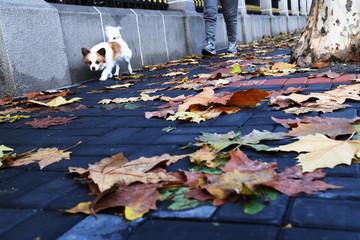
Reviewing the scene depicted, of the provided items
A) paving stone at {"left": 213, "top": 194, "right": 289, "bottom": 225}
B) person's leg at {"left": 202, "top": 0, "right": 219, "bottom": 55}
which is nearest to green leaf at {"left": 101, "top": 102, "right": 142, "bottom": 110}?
paving stone at {"left": 213, "top": 194, "right": 289, "bottom": 225}

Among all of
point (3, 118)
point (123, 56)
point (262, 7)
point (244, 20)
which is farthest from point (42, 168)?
point (262, 7)

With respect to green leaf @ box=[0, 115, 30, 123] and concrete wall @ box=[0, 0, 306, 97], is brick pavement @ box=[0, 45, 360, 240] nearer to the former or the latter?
green leaf @ box=[0, 115, 30, 123]

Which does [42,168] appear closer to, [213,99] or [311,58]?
[213,99]

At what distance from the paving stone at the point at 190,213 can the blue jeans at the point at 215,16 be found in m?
6.72

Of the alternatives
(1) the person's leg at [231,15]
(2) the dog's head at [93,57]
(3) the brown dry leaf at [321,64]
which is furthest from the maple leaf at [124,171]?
(1) the person's leg at [231,15]

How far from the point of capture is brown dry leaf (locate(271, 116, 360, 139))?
1747 millimetres

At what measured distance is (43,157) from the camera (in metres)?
1.94

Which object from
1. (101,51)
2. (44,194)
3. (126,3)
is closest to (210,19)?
(126,3)

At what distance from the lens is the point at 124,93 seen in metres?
4.03

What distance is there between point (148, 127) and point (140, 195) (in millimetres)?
1151

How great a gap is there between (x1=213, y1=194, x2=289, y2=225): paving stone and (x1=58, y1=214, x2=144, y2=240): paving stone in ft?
0.83

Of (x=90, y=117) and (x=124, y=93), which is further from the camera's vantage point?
(x=124, y=93)

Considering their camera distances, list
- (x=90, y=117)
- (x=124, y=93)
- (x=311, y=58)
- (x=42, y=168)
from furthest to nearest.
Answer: (x=311, y=58), (x=124, y=93), (x=90, y=117), (x=42, y=168)

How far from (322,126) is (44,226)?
4.43ft
